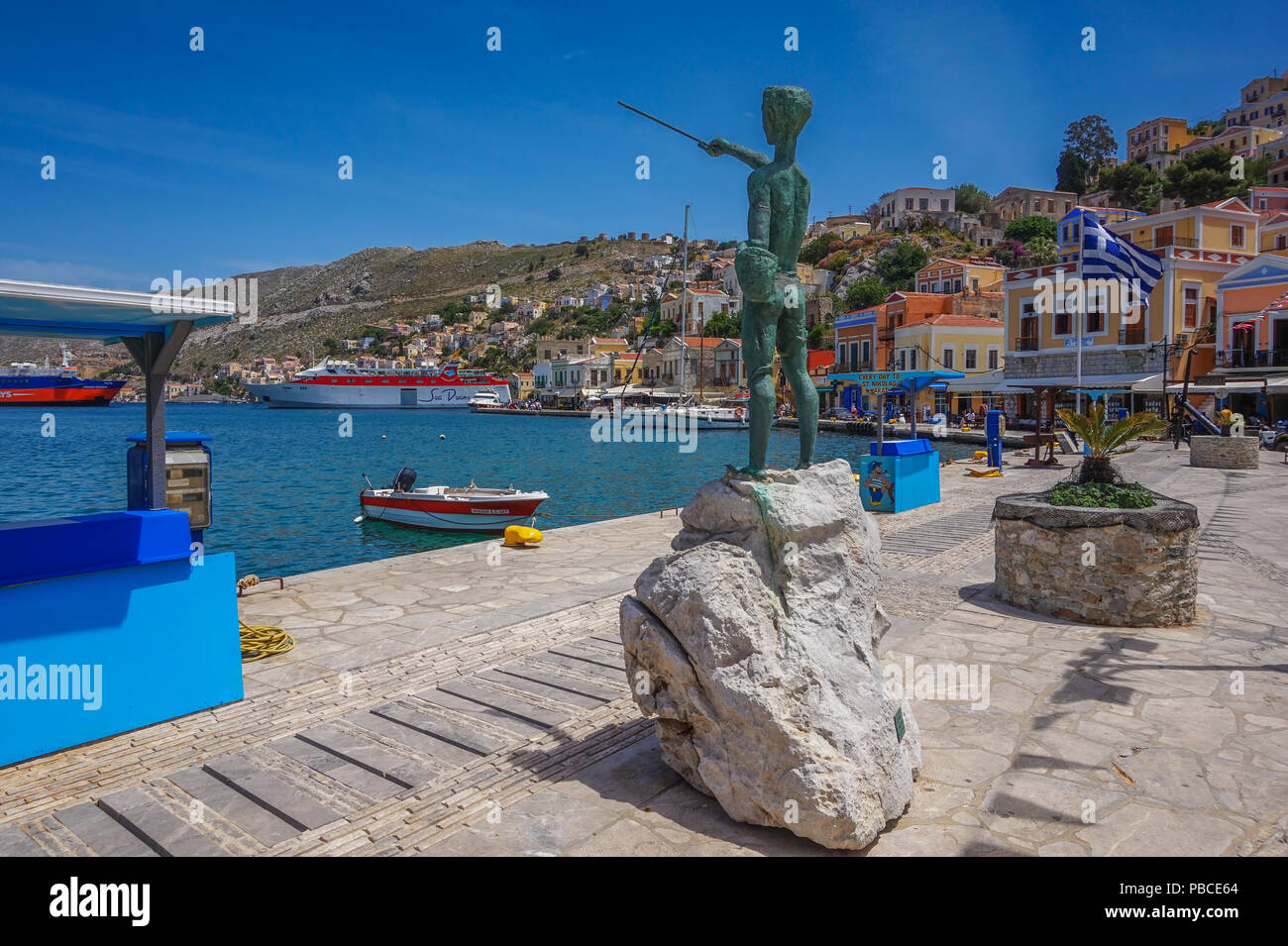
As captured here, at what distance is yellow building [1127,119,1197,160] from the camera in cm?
8575

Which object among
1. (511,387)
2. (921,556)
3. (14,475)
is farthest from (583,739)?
(511,387)

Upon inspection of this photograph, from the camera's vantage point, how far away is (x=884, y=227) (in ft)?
323

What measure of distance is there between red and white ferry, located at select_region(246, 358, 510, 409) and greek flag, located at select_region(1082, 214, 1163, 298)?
86.2 m

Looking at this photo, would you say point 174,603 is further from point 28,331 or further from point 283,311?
point 283,311

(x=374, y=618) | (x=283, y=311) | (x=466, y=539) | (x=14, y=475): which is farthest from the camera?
(x=283, y=311)

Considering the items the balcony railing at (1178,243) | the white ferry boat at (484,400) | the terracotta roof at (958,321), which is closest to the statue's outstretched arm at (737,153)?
the balcony railing at (1178,243)

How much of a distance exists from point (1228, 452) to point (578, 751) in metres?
20.7

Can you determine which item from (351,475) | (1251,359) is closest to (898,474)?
(351,475)

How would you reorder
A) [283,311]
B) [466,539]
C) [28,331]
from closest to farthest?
[28,331] < [466,539] < [283,311]

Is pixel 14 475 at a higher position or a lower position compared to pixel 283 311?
lower

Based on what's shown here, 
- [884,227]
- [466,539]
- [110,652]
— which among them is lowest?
[466,539]

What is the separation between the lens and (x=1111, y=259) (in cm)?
1728

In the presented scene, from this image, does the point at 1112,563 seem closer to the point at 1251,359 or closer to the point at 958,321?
the point at 1251,359
